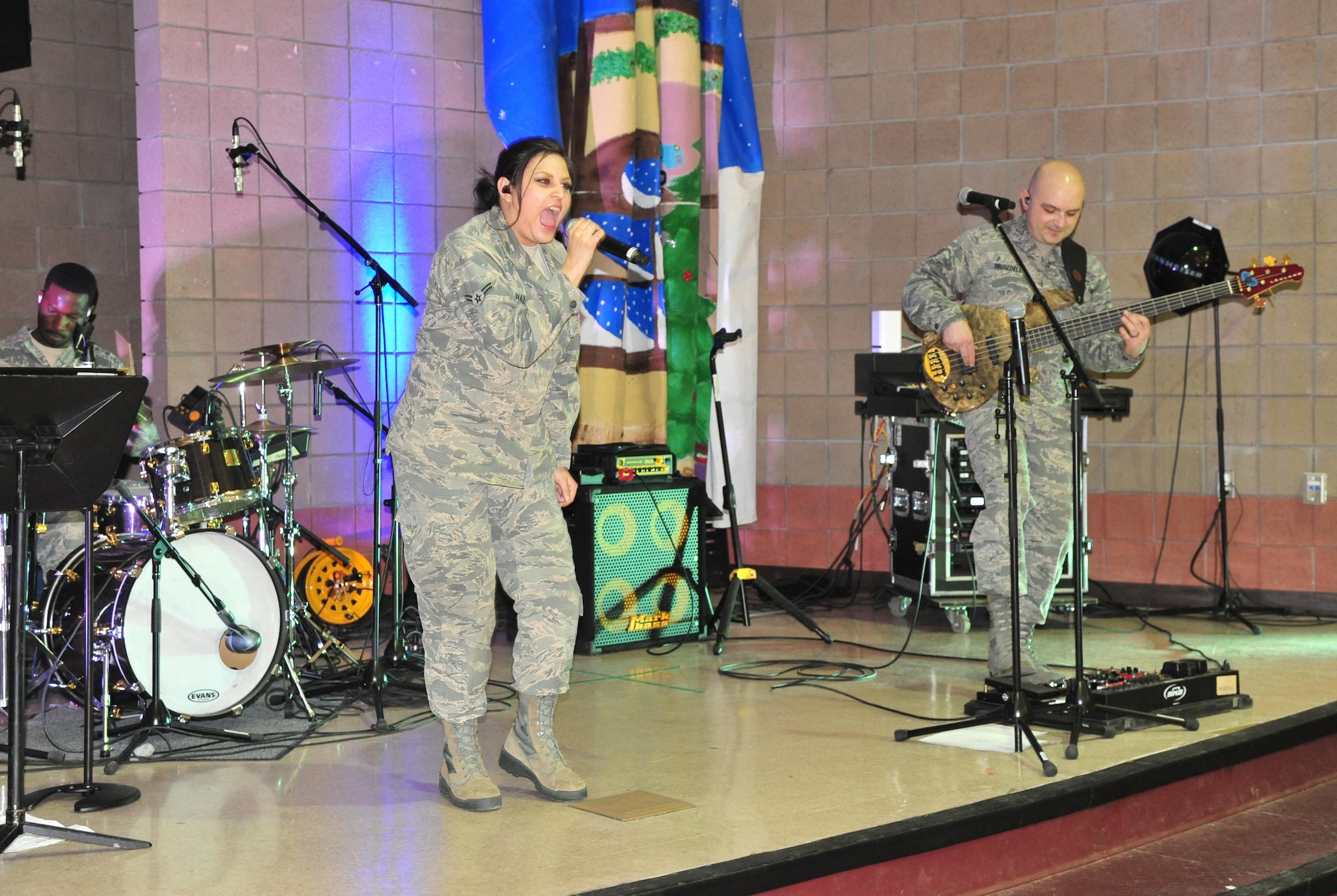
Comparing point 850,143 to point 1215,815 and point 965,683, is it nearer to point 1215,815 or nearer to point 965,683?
point 965,683

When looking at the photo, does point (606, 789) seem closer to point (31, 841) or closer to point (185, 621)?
point (31, 841)

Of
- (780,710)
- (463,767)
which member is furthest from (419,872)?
(780,710)

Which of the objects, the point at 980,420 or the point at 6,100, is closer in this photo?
the point at 980,420

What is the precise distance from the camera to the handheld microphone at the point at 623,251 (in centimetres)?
344

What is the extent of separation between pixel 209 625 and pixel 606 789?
1.57 metres

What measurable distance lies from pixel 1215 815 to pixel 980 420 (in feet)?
4.84

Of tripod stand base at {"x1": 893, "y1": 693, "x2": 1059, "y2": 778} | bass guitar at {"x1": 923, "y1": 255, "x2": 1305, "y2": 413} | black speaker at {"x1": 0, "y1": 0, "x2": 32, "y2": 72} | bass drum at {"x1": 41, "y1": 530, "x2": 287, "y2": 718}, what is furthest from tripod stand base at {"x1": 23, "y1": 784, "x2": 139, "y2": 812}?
black speaker at {"x1": 0, "y1": 0, "x2": 32, "y2": 72}

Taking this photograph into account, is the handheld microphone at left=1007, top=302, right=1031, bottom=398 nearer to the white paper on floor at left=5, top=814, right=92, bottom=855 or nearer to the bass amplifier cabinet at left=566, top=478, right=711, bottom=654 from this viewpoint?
the bass amplifier cabinet at left=566, top=478, right=711, bottom=654

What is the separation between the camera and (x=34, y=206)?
272 inches

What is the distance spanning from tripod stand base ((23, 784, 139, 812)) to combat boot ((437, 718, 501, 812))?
2.75ft

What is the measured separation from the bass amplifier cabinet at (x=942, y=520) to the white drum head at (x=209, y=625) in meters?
3.04

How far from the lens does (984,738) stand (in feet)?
14.5

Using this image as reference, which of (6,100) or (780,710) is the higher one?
(6,100)

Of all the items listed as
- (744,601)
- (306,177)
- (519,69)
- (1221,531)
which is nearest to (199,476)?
(306,177)
